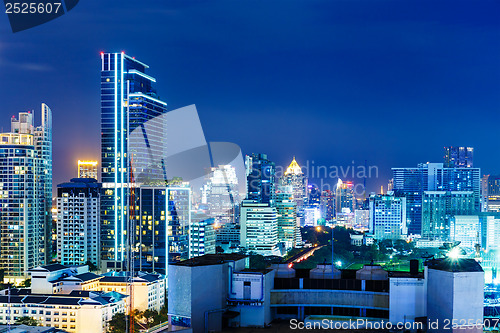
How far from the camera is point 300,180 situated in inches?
1593

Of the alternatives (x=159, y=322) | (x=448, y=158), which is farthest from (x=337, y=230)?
(x=159, y=322)

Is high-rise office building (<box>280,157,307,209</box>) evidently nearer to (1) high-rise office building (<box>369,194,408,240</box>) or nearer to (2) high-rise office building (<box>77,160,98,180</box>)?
(1) high-rise office building (<box>369,194,408,240</box>)

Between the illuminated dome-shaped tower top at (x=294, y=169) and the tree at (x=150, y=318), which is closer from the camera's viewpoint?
the tree at (x=150, y=318)

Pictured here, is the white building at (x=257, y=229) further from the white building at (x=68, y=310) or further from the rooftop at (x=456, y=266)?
the rooftop at (x=456, y=266)

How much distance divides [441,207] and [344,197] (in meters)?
15.2

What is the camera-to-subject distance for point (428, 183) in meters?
34.5

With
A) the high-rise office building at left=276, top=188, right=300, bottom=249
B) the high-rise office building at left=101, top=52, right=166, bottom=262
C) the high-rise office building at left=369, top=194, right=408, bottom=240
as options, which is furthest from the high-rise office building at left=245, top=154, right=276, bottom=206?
the high-rise office building at left=101, top=52, right=166, bottom=262

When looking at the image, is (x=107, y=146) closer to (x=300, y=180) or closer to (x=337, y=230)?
(x=337, y=230)

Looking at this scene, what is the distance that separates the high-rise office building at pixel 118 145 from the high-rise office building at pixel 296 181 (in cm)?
2106

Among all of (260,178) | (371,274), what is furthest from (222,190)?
(371,274)

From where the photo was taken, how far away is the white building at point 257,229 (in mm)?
22000

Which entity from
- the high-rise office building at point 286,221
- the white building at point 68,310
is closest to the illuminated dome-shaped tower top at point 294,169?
the high-rise office building at point 286,221

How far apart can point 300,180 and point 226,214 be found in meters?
12.4

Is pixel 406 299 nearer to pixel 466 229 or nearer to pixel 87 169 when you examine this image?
pixel 466 229
